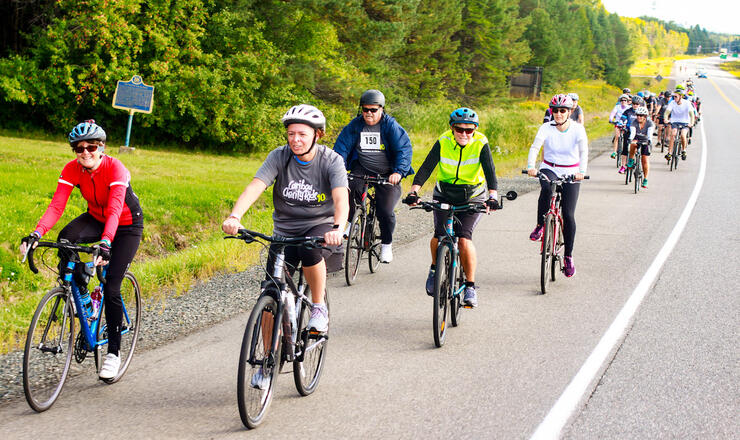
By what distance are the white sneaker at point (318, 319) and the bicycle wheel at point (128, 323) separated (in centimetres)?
149

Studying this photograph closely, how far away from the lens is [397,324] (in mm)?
6984

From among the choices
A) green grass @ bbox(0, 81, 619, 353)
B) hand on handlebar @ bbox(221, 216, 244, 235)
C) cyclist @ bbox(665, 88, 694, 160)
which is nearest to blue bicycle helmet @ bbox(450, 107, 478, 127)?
hand on handlebar @ bbox(221, 216, 244, 235)

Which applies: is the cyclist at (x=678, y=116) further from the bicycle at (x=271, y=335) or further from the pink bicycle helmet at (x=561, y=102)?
the bicycle at (x=271, y=335)

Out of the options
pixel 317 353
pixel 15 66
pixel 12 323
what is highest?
pixel 15 66

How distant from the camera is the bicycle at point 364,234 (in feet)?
28.0

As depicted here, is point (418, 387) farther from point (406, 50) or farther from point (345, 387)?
point (406, 50)

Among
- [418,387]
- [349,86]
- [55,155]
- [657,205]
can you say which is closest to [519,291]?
[418,387]

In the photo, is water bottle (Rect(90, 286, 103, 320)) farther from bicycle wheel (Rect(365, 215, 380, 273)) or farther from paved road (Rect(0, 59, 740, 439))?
bicycle wheel (Rect(365, 215, 380, 273))

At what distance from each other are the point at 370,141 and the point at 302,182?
3.83 meters

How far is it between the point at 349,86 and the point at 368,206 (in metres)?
21.8

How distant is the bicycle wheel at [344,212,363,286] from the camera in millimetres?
8422

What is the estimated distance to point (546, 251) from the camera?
8250mm

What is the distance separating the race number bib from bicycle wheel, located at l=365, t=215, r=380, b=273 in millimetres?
903

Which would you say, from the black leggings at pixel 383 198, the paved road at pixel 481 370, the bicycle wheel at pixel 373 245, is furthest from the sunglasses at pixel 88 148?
the bicycle wheel at pixel 373 245
